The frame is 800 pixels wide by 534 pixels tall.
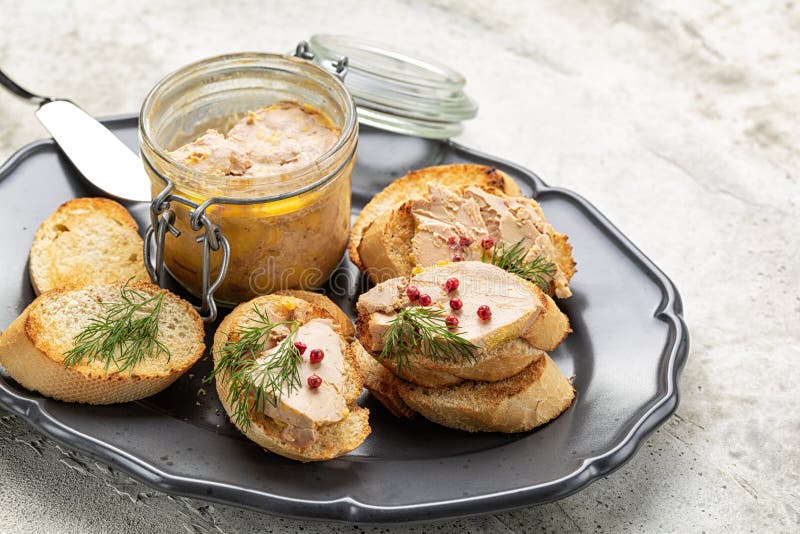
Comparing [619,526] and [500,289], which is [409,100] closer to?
[500,289]

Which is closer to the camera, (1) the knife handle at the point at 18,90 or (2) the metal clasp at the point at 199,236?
→ (2) the metal clasp at the point at 199,236

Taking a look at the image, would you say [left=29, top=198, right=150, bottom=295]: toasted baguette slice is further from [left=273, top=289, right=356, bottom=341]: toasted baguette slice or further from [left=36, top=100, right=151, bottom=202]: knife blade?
[left=273, top=289, right=356, bottom=341]: toasted baguette slice

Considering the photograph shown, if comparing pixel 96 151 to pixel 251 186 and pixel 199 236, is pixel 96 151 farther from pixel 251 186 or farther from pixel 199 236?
pixel 251 186

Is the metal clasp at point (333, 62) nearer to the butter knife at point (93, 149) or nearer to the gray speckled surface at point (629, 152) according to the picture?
the butter knife at point (93, 149)

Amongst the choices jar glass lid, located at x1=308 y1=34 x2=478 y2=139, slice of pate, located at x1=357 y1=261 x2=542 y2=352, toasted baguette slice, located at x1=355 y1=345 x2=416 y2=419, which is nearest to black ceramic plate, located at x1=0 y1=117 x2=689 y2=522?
toasted baguette slice, located at x1=355 y1=345 x2=416 y2=419

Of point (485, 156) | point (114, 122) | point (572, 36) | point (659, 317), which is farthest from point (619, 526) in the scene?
point (572, 36)

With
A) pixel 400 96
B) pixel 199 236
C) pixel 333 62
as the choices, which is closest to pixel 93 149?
pixel 199 236

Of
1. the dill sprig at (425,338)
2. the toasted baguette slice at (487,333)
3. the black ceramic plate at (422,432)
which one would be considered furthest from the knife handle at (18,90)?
the dill sprig at (425,338)

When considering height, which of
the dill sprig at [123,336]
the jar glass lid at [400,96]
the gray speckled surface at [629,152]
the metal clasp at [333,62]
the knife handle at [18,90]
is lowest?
the gray speckled surface at [629,152]
